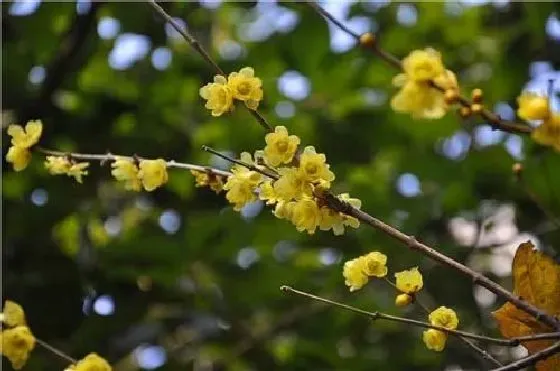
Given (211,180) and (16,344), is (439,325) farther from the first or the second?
(16,344)

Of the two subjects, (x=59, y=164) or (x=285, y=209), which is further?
(x=59, y=164)

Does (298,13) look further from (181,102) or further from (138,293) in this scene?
(138,293)

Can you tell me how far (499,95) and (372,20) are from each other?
230 mm

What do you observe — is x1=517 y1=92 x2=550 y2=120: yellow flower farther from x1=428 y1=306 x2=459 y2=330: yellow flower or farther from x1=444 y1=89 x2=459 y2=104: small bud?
x1=428 y1=306 x2=459 y2=330: yellow flower

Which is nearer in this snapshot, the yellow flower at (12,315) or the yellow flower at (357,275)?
the yellow flower at (357,275)

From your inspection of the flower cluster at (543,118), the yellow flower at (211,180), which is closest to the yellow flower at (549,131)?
the flower cluster at (543,118)

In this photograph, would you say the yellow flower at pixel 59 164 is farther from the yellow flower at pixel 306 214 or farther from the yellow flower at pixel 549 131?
the yellow flower at pixel 549 131

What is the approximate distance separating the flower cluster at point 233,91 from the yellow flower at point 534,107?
0.15 metres

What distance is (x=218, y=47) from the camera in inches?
59.1

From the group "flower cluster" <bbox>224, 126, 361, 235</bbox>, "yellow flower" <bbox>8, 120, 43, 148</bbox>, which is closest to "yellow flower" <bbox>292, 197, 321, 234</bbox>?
"flower cluster" <bbox>224, 126, 361, 235</bbox>

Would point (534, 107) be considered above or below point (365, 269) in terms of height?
above

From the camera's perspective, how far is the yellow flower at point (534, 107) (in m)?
0.39

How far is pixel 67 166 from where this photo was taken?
61 cm

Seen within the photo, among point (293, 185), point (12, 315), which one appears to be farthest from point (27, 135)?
point (293, 185)
